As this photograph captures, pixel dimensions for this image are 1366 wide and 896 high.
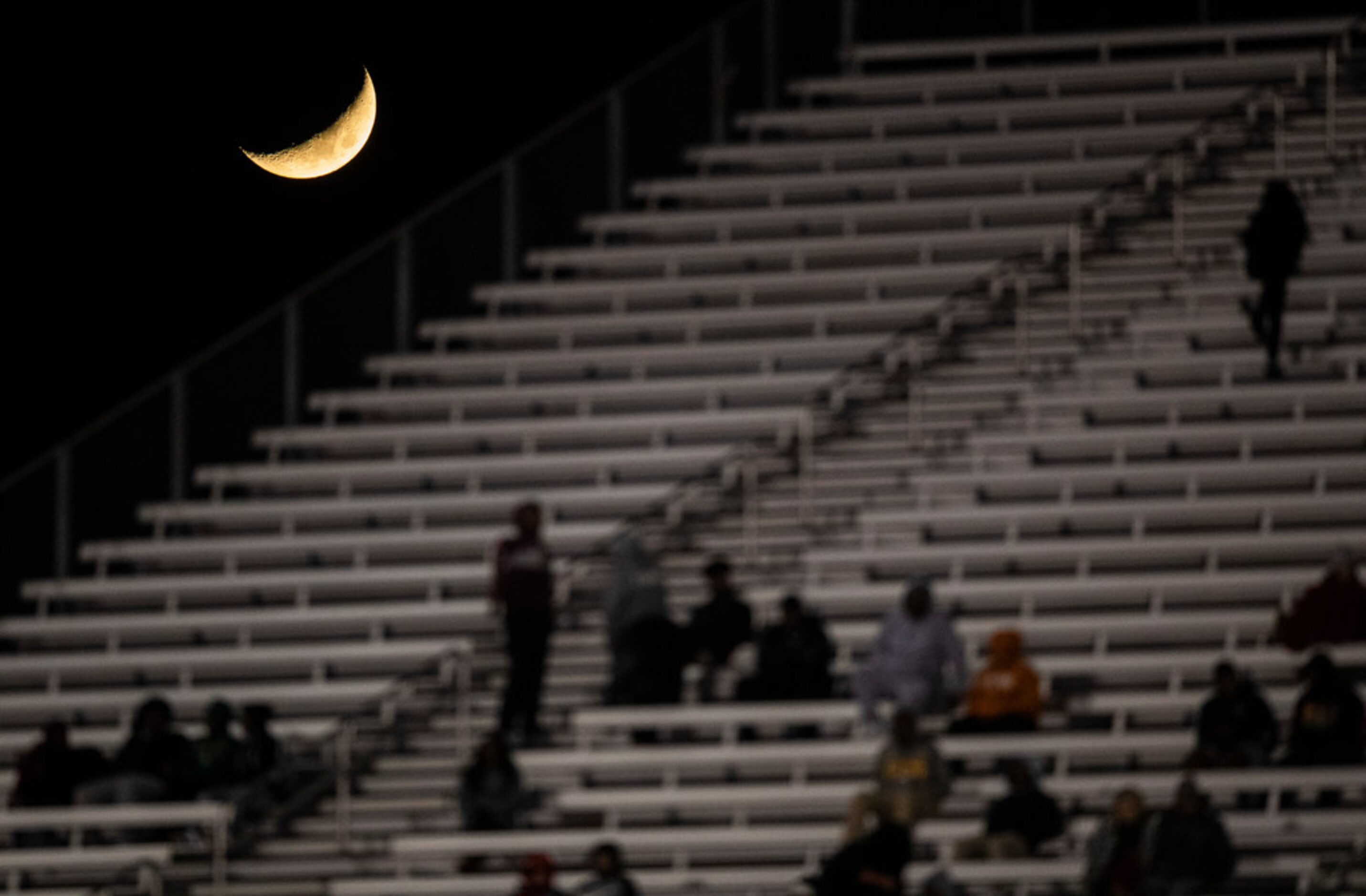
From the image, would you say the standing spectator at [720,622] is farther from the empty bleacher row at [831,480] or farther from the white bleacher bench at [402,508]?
the white bleacher bench at [402,508]

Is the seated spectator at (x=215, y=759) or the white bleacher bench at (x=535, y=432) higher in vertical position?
the white bleacher bench at (x=535, y=432)

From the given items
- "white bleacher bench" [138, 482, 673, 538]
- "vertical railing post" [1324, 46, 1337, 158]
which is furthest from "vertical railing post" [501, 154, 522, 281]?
"vertical railing post" [1324, 46, 1337, 158]

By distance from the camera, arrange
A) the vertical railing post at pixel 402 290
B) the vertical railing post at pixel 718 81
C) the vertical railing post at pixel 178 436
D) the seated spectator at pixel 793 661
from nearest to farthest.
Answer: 1. the seated spectator at pixel 793 661
2. the vertical railing post at pixel 178 436
3. the vertical railing post at pixel 402 290
4. the vertical railing post at pixel 718 81

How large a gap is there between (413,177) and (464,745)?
713cm

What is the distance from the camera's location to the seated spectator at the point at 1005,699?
15836 mm

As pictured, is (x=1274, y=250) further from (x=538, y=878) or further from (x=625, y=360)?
(x=538, y=878)

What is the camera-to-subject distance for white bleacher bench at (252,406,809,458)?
2045 centimetres

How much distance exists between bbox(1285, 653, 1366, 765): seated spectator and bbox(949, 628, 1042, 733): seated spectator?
4.73 ft

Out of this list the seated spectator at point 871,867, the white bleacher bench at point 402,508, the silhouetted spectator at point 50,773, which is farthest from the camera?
the white bleacher bench at point 402,508

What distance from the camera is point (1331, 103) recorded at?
21594mm

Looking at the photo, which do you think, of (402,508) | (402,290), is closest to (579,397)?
(402,508)

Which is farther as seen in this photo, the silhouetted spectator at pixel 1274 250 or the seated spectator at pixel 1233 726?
the silhouetted spectator at pixel 1274 250

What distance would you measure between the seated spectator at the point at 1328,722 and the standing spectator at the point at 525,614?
4.06 m

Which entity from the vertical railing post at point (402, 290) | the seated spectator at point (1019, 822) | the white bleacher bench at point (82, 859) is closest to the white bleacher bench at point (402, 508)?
the vertical railing post at point (402, 290)
